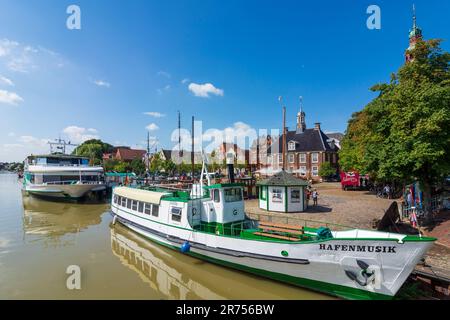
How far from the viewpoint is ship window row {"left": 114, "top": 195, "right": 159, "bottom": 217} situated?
14.6 m

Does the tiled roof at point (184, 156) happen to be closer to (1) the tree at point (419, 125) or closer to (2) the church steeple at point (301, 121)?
(2) the church steeple at point (301, 121)

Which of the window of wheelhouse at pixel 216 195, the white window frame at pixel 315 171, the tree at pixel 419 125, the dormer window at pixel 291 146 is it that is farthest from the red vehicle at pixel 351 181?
the window of wheelhouse at pixel 216 195

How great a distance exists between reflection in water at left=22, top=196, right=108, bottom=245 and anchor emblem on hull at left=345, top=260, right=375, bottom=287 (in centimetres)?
1631

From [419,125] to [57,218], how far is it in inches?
1155

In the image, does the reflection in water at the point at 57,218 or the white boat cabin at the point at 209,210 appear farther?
the reflection in water at the point at 57,218

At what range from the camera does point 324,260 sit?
27.3ft

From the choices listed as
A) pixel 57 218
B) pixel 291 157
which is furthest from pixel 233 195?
pixel 291 157

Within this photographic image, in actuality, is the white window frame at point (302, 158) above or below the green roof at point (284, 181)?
above

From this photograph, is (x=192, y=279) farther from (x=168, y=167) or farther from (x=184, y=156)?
(x=184, y=156)

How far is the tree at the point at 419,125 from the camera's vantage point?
1246 centimetres

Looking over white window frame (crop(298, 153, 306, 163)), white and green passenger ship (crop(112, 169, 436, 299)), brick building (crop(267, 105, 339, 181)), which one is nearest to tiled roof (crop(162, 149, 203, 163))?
brick building (crop(267, 105, 339, 181))
